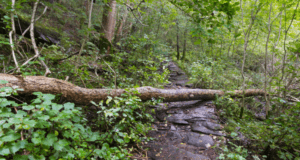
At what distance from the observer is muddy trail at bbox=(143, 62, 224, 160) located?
2.81 meters

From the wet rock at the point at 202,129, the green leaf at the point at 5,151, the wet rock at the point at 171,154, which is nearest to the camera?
the green leaf at the point at 5,151

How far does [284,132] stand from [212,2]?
237 cm

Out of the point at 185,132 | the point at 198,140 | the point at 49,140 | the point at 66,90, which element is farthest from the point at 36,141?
the point at 185,132

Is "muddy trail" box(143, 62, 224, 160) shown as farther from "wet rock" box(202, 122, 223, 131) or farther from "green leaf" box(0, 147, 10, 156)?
"green leaf" box(0, 147, 10, 156)

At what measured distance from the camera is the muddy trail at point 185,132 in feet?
9.23

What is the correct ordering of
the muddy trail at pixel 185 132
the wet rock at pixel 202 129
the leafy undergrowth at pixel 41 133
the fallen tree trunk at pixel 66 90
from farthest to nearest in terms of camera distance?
the wet rock at pixel 202 129, the muddy trail at pixel 185 132, the fallen tree trunk at pixel 66 90, the leafy undergrowth at pixel 41 133

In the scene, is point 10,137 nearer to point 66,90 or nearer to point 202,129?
point 66,90

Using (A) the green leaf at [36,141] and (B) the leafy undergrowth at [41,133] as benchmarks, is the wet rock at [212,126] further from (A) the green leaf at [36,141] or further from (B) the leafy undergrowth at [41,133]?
(A) the green leaf at [36,141]

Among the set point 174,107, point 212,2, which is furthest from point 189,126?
point 212,2

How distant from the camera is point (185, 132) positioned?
369 centimetres

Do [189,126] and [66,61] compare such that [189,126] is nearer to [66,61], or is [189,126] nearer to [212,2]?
[212,2]

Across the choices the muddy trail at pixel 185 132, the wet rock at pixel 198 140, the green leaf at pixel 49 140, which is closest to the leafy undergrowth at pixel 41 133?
the green leaf at pixel 49 140

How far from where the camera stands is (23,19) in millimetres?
5719

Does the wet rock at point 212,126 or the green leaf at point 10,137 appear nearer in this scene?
the green leaf at point 10,137
